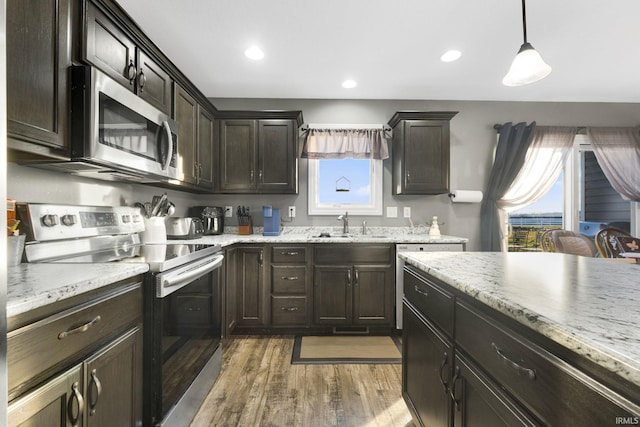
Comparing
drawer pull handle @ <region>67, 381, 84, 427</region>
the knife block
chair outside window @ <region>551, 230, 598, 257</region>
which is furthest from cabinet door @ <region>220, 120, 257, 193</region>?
chair outside window @ <region>551, 230, 598, 257</region>

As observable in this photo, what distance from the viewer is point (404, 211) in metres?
3.45

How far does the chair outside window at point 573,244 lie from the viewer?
281 centimetres

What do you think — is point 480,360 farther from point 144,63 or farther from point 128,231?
point 144,63

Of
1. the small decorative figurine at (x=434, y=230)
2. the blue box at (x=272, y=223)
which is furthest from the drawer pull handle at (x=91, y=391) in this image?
the small decorative figurine at (x=434, y=230)

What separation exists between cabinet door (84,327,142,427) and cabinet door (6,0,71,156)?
840 mm

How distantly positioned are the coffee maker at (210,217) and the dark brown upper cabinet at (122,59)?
3.84 ft

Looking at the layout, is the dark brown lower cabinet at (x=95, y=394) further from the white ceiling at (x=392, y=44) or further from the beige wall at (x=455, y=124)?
the beige wall at (x=455, y=124)

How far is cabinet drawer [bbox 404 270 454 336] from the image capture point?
109cm

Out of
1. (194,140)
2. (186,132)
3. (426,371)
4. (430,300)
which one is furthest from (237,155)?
(426,371)

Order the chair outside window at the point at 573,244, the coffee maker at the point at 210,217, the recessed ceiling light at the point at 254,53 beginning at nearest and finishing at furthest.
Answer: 1. the recessed ceiling light at the point at 254,53
2. the chair outside window at the point at 573,244
3. the coffee maker at the point at 210,217

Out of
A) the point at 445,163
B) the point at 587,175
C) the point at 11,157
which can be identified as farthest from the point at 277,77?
the point at 587,175

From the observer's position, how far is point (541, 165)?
347 cm

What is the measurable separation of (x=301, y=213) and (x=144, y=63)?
206 centimetres

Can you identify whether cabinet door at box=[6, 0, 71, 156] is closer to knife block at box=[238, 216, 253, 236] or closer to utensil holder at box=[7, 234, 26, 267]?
utensil holder at box=[7, 234, 26, 267]
